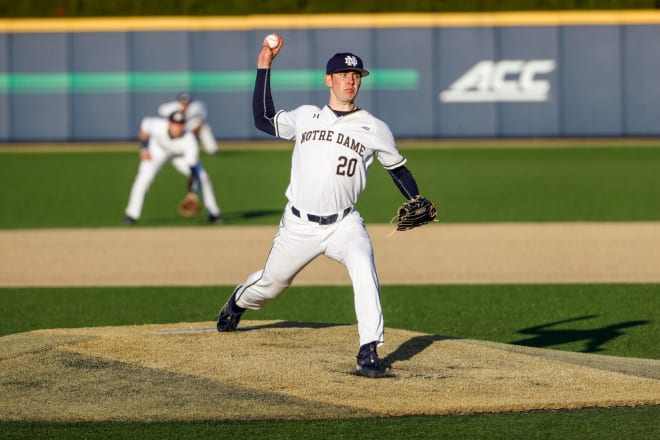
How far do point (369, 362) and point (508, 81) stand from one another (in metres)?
26.3

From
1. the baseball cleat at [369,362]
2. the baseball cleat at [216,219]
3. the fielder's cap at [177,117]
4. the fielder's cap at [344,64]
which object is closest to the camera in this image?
the baseball cleat at [369,362]

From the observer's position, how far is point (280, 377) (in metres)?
6.74

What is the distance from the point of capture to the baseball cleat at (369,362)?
6742mm

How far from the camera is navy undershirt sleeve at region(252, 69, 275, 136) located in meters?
7.36

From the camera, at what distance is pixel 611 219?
16719 millimetres

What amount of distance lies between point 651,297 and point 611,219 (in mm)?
6143

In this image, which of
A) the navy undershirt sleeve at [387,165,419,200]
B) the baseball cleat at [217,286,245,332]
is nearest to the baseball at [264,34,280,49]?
the navy undershirt sleeve at [387,165,419,200]

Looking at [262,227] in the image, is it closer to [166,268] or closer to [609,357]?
[166,268]

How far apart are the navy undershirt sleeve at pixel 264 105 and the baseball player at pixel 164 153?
8.86 metres

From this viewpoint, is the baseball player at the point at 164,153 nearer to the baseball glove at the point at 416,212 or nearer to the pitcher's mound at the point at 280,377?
the pitcher's mound at the point at 280,377

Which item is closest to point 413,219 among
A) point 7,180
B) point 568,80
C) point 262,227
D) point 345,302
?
point 345,302

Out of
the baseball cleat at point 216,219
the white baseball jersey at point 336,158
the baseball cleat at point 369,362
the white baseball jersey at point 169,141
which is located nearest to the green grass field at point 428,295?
the baseball cleat at point 216,219

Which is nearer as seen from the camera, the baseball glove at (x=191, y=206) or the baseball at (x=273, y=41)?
the baseball at (x=273, y=41)

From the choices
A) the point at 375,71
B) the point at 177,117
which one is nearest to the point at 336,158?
the point at 177,117
